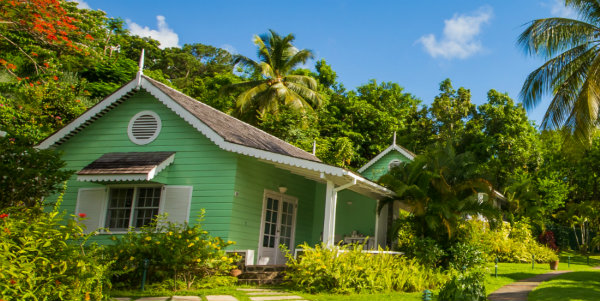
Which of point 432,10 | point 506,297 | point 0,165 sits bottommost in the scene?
point 506,297

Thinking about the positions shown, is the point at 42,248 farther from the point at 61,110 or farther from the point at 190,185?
the point at 61,110

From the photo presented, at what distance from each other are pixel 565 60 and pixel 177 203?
11348 millimetres

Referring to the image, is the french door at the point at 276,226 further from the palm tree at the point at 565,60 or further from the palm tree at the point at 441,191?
the palm tree at the point at 565,60

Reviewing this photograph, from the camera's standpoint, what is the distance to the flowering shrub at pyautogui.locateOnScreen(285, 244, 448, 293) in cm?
1076

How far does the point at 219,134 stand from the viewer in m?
12.8

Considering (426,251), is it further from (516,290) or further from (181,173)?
(181,173)

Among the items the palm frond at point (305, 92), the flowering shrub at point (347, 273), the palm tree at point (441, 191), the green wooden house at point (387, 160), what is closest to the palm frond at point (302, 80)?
the palm frond at point (305, 92)

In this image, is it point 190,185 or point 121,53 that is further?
point 121,53

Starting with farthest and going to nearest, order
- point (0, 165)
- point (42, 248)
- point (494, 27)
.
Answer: point (494, 27) < point (0, 165) < point (42, 248)

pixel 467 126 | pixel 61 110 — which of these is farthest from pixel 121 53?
pixel 467 126

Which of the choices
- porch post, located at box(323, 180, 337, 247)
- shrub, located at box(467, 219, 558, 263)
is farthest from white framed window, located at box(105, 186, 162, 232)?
shrub, located at box(467, 219, 558, 263)

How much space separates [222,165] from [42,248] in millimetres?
5917

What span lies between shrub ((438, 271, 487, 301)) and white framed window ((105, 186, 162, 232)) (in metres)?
7.69

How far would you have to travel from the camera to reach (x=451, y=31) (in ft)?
44.0
